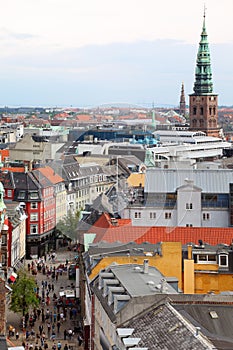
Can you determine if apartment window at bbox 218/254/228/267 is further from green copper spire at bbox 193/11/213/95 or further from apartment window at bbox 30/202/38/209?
green copper spire at bbox 193/11/213/95

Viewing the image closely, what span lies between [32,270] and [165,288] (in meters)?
40.1

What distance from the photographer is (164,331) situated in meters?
33.0

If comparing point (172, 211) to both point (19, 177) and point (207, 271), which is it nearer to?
point (207, 271)

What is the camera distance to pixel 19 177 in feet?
302

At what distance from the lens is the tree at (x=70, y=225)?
76.1 meters

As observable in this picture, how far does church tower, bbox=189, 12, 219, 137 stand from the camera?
169250 mm

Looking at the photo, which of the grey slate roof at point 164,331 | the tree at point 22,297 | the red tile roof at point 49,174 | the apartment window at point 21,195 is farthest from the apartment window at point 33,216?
the grey slate roof at point 164,331

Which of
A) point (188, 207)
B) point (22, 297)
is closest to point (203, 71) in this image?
point (188, 207)

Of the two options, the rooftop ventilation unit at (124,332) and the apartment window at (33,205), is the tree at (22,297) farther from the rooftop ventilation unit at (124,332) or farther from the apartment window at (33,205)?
the apartment window at (33,205)

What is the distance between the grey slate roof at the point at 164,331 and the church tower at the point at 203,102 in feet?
440

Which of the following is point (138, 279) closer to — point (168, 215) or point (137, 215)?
point (137, 215)

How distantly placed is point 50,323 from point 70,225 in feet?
58.0

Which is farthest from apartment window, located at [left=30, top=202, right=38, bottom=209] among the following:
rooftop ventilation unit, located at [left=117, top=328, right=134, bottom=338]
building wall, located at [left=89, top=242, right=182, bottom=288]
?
rooftop ventilation unit, located at [left=117, top=328, right=134, bottom=338]

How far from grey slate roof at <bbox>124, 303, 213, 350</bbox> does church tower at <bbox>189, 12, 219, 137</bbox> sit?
5275 inches
